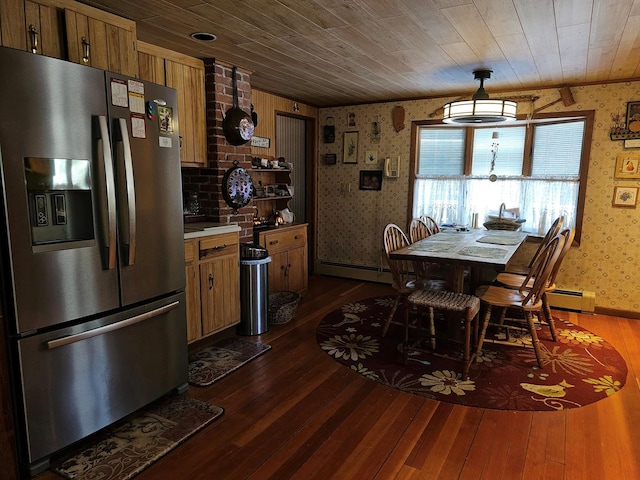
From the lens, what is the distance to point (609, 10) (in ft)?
7.56

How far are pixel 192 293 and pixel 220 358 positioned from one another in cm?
54

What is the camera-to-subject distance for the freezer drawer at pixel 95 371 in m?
1.85

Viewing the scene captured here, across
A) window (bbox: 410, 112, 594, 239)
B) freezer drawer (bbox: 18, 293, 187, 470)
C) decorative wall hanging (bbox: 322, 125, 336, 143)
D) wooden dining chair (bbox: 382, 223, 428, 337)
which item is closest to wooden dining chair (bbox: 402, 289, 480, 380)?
wooden dining chair (bbox: 382, 223, 428, 337)

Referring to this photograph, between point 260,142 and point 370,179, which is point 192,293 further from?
point 370,179

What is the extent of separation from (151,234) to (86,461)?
114cm

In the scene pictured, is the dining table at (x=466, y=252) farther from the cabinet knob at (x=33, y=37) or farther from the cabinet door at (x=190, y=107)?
the cabinet knob at (x=33, y=37)

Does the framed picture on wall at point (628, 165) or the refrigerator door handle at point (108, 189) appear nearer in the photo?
the refrigerator door handle at point (108, 189)

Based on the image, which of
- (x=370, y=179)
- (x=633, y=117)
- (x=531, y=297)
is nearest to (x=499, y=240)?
(x=531, y=297)

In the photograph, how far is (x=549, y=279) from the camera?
10.8 feet

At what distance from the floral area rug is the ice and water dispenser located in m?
2.00

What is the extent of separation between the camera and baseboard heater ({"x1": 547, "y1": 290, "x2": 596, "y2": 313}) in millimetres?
4262

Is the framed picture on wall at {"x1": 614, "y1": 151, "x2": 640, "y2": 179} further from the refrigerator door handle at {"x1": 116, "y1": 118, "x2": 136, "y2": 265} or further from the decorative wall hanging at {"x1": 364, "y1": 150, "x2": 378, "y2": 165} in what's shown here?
the refrigerator door handle at {"x1": 116, "y1": 118, "x2": 136, "y2": 265}

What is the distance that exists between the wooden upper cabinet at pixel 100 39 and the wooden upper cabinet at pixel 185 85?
0.48 meters

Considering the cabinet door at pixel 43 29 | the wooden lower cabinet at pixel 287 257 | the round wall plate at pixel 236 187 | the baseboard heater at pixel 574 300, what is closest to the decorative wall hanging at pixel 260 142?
the round wall plate at pixel 236 187
